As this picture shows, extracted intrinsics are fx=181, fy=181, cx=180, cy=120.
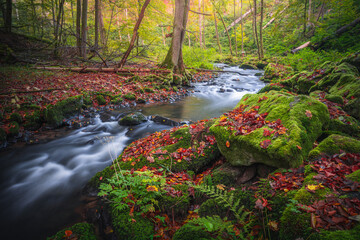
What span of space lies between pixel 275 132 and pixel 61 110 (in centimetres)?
821

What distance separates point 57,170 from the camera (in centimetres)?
530

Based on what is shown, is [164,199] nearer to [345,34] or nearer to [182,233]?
[182,233]

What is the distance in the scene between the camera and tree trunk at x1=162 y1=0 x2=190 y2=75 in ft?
42.1

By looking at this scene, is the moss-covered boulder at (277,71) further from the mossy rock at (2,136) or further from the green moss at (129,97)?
→ the mossy rock at (2,136)

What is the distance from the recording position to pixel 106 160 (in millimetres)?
5645

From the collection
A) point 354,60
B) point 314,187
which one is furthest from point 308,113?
point 354,60

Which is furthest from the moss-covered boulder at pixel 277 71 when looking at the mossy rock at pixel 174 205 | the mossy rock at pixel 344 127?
the mossy rock at pixel 174 205

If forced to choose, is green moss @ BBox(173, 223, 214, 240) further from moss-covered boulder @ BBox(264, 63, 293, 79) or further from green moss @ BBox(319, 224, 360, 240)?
moss-covered boulder @ BBox(264, 63, 293, 79)

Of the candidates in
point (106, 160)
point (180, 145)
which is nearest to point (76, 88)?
point (106, 160)

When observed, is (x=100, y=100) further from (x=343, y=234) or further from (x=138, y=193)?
(x=343, y=234)

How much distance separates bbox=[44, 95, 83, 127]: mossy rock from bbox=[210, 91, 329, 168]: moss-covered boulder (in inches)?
269

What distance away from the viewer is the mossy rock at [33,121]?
6.87m

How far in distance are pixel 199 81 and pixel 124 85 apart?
715 centimetres

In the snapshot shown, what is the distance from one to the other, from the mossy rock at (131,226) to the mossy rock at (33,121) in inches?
252
